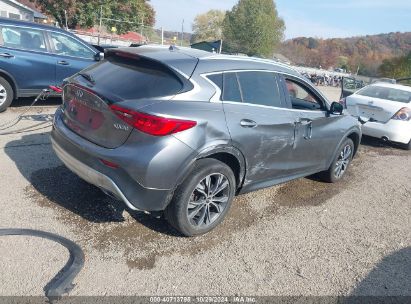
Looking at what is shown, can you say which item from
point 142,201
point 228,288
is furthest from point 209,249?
point 142,201

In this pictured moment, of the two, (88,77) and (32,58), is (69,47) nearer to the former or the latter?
(32,58)

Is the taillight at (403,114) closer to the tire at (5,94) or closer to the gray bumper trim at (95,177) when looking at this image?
the gray bumper trim at (95,177)

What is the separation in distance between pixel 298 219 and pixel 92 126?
8.31 ft

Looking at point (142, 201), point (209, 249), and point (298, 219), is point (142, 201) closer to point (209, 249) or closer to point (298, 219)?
point (209, 249)

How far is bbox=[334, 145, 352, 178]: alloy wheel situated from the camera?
5.56 meters

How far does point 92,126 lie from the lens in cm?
332

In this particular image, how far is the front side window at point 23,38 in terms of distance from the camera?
699 centimetres

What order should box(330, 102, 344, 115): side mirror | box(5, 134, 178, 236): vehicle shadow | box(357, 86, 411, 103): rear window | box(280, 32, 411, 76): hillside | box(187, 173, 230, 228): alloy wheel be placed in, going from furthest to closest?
box(280, 32, 411, 76): hillside < box(357, 86, 411, 103): rear window < box(330, 102, 344, 115): side mirror < box(5, 134, 178, 236): vehicle shadow < box(187, 173, 230, 228): alloy wheel

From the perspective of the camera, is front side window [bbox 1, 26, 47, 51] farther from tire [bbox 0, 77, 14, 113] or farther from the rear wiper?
the rear wiper

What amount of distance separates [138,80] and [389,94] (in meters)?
7.16

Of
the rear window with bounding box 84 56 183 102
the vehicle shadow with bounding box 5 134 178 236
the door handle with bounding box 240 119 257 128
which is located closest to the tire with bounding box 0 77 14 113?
the vehicle shadow with bounding box 5 134 178 236

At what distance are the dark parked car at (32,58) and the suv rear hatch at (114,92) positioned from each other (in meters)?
4.09

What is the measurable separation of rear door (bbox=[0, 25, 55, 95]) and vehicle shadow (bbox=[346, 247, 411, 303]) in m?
6.78

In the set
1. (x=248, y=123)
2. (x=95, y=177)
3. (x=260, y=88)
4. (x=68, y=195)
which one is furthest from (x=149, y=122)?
(x=68, y=195)
